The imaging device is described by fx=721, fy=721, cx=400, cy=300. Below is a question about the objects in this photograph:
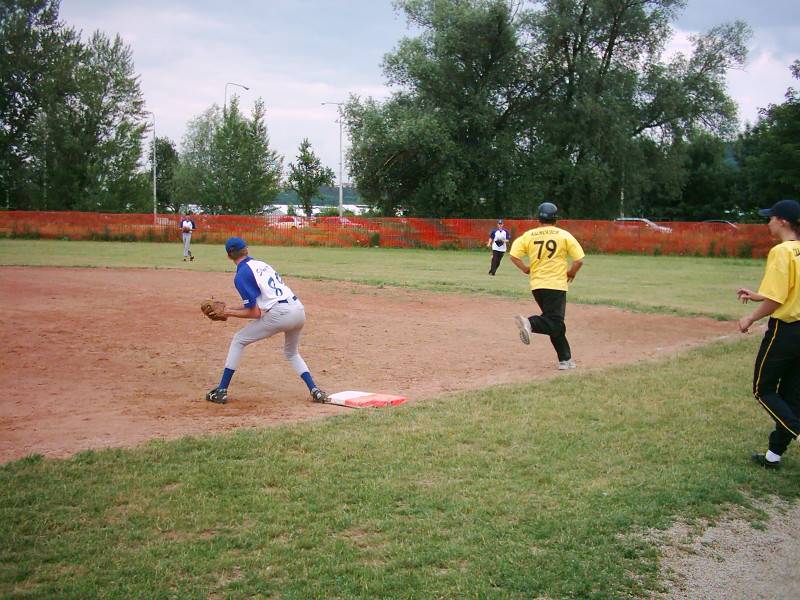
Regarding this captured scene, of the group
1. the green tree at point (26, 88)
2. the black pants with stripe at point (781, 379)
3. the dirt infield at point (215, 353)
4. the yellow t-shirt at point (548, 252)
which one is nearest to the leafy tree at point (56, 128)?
the green tree at point (26, 88)

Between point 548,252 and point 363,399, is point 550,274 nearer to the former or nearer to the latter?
point 548,252

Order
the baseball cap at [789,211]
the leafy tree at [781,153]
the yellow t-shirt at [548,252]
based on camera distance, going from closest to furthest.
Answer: the baseball cap at [789,211] → the yellow t-shirt at [548,252] → the leafy tree at [781,153]

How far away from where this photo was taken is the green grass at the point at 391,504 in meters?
3.95

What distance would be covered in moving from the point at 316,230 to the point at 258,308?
3434 centimetres

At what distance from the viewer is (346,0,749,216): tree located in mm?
44353

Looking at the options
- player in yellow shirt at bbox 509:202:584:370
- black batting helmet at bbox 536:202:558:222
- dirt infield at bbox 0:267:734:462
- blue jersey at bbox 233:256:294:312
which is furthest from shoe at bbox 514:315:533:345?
blue jersey at bbox 233:256:294:312

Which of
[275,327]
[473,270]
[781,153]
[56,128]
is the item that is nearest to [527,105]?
[781,153]

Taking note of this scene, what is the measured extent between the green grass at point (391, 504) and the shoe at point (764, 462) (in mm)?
111

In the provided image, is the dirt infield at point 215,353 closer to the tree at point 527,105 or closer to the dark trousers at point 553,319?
the dark trousers at point 553,319

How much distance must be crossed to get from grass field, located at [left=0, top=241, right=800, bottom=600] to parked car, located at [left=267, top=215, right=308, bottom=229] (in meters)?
35.1

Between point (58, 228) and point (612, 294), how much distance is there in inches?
1338

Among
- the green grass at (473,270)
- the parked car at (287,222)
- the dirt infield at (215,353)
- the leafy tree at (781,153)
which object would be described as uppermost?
the leafy tree at (781,153)

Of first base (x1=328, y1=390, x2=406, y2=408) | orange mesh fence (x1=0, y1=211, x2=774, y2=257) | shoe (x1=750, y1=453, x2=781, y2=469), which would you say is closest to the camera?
shoe (x1=750, y1=453, x2=781, y2=469)

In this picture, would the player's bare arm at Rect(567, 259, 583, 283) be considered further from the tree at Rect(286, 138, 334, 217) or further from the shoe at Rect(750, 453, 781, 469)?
the tree at Rect(286, 138, 334, 217)
